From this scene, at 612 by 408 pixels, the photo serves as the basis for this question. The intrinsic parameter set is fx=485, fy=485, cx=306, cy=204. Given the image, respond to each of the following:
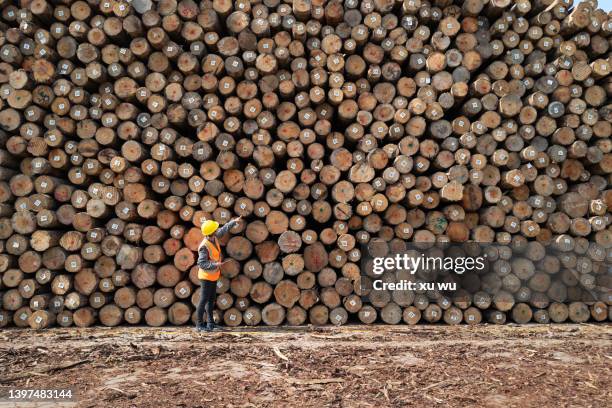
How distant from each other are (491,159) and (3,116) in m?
6.55

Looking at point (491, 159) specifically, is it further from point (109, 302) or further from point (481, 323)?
point (109, 302)

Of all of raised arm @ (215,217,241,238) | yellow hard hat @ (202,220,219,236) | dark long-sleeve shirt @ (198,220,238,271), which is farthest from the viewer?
raised arm @ (215,217,241,238)

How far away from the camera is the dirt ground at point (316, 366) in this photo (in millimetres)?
3586

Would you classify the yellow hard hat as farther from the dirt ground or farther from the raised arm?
the dirt ground

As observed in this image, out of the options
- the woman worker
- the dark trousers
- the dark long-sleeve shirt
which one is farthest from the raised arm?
the dark trousers

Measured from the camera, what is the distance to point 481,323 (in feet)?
21.4

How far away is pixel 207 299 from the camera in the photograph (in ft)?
19.6

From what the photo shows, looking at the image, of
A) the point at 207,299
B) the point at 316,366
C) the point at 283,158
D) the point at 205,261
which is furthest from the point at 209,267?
the point at 316,366

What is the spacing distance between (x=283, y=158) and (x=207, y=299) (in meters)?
2.13

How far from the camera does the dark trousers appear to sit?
5.91m

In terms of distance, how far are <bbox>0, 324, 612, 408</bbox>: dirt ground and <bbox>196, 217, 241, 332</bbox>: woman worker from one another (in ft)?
1.06

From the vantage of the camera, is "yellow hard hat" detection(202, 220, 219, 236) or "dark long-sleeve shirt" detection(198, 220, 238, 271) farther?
"yellow hard hat" detection(202, 220, 219, 236)

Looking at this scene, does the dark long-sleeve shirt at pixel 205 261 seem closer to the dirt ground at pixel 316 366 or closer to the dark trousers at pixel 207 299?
the dark trousers at pixel 207 299

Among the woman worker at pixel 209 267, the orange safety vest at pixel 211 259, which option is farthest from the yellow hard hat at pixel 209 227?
the orange safety vest at pixel 211 259
